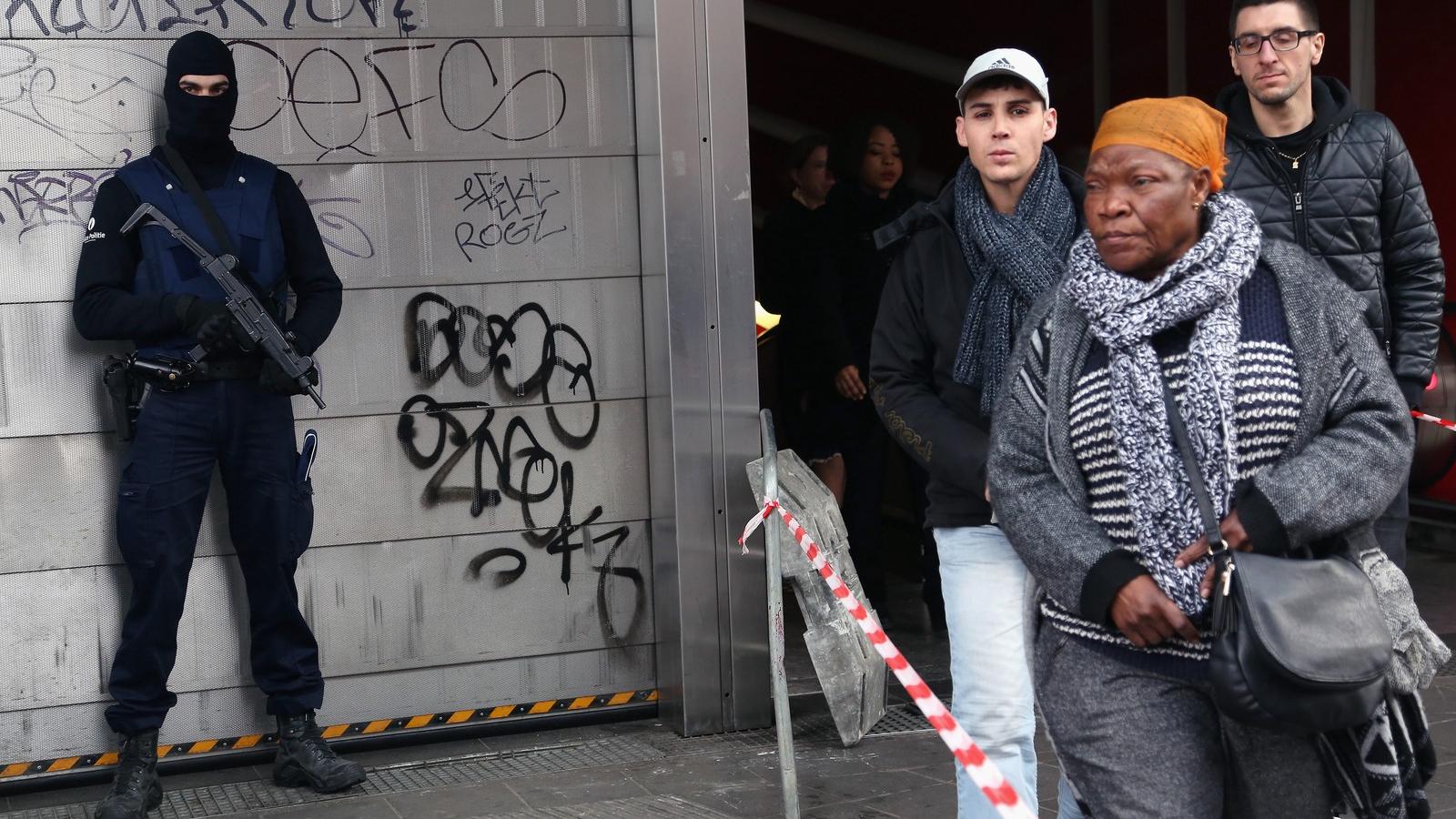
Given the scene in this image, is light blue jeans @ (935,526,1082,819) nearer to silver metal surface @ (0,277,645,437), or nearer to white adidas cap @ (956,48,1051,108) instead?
white adidas cap @ (956,48,1051,108)

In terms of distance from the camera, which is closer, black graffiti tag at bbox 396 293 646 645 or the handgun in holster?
the handgun in holster

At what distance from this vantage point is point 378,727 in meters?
5.71

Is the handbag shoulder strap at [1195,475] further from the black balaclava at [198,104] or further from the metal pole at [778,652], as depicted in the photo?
the black balaclava at [198,104]

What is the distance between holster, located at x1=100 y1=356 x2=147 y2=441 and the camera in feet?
16.5

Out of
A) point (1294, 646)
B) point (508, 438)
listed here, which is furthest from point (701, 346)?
point (1294, 646)

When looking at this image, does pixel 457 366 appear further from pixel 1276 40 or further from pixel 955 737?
pixel 955 737

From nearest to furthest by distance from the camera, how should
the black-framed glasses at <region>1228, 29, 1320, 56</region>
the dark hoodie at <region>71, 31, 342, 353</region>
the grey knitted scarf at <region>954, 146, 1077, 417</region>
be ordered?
the grey knitted scarf at <region>954, 146, 1077, 417</region>
the black-framed glasses at <region>1228, 29, 1320, 56</region>
the dark hoodie at <region>71, 31, 342, 353</region>

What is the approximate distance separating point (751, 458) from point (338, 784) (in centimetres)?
166

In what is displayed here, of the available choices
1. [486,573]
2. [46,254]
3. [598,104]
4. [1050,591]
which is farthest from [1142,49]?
[1050,591]

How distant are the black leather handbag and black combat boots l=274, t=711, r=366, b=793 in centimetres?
329

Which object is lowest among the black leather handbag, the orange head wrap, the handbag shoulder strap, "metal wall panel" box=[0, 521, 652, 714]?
"metal wall panel" box=[0, 521, 652, 714]

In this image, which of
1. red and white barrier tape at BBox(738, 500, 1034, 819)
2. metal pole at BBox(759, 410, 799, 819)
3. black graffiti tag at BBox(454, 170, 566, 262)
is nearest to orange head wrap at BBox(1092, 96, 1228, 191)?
red and white barrier tape at BBox(738, 500, 1034, 819)

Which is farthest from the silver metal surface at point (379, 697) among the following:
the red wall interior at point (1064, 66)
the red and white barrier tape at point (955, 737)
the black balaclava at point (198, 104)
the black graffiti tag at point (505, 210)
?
the red wall interior at point (1064, 66)

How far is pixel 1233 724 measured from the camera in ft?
9.19
